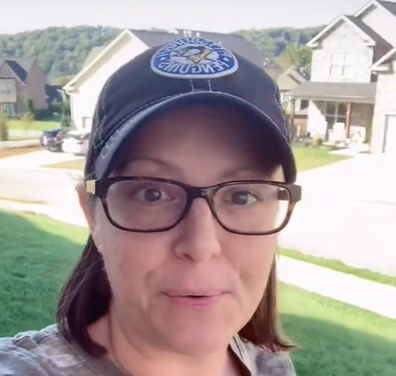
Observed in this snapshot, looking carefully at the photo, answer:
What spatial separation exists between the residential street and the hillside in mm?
238

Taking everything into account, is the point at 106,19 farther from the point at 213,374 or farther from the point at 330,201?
the point at 213,374

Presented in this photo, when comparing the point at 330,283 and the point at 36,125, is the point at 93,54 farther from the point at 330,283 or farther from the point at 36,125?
the point at 330,283

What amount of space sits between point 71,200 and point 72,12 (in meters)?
0.46

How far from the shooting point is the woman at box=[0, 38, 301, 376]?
458 millimetres

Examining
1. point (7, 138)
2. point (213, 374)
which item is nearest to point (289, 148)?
point (213, 374)

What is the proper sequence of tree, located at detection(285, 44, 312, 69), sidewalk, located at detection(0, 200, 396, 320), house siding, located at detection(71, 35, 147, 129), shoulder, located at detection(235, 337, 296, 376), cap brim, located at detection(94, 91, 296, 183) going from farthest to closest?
sidewalk, located at detection(0, 200, 396, 320)
tree, located at detection(285, 44, 312, 69)
house siding, located at detection(71, 35, 147, 129)
shoulder, located at detection(235, 337, 296, 376)
cap brim, located at detection(94, 91, 296, 183)

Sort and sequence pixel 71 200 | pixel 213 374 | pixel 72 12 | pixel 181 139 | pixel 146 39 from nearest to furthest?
pixel 181 139 → pixel 213 374 → pixel 146 39 → pixel 72 12 → pixel 71 200

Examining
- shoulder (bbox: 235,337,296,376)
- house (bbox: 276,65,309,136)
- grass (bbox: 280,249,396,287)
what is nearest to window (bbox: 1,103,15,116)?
house (bbox: 276,65,309,136)

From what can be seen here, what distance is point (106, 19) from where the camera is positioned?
4.55 ft

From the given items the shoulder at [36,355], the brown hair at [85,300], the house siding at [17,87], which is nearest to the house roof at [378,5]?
the house siding at [17,87]

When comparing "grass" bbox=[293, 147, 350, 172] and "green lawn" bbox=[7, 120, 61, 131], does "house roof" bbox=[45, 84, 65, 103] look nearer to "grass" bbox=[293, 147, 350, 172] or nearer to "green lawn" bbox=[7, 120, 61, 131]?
"green lawn" bbox=[7, 120, 61, 131]

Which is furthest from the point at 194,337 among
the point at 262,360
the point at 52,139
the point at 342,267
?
the point at 342,267

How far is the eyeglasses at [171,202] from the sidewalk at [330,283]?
1.08 metres

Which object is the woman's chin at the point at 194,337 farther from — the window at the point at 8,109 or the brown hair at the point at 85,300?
the window at the point at 8,109
